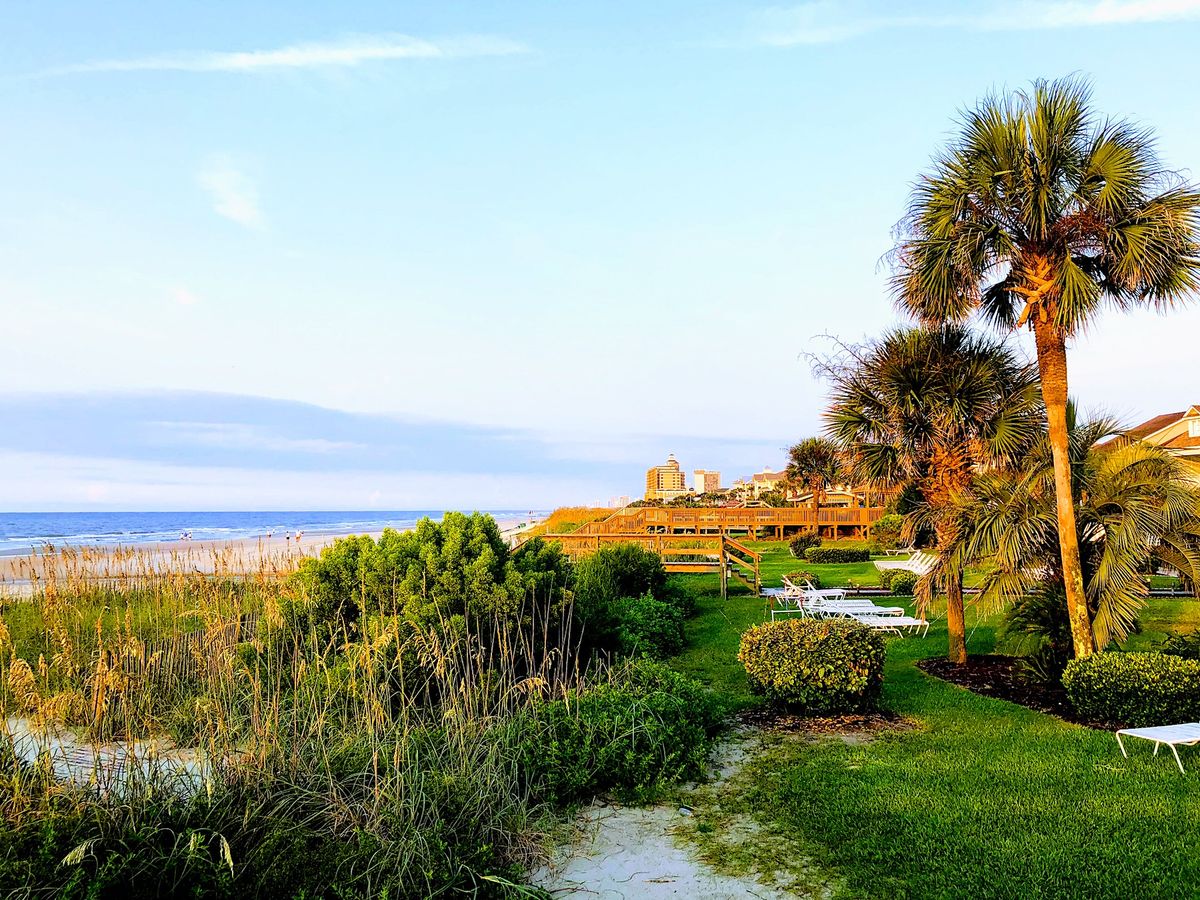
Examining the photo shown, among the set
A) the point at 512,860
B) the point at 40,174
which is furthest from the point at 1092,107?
the point at 40,174

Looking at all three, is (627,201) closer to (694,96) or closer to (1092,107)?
(694,96)

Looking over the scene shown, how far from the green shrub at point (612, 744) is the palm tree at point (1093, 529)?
4.13m

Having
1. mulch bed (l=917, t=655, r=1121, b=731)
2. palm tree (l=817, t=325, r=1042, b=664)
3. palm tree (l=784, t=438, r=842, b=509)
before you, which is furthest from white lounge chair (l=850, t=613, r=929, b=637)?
palm tree (l=784, t=438, r=842, b=509)

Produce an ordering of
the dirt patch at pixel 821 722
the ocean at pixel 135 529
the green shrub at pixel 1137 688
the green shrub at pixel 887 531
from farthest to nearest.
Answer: the ocean at pixel 135 529 < the green shrub at pixel 887 531 < the dirt patch at pixel 821 722 < the green shrub at pixel 1137 688

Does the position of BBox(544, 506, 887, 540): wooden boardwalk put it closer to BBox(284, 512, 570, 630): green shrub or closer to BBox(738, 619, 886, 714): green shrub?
BBox(284, 512, 570, 630): green shrub

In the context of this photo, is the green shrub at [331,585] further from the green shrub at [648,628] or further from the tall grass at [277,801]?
the green shrub at [648,628]

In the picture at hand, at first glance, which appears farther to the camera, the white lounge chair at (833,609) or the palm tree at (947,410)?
the white lounge chair at (833,609)

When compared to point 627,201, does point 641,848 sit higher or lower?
lower

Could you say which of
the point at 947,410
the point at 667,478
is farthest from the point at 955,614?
A: the point at 667,478

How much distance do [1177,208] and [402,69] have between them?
10.1m

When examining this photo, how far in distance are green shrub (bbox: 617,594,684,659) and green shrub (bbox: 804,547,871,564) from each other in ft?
47.8

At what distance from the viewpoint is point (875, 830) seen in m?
4.09

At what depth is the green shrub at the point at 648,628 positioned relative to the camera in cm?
898

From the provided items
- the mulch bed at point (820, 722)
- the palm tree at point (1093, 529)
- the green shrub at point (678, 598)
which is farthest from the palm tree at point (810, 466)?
the mulch bed at point (820, 722)
